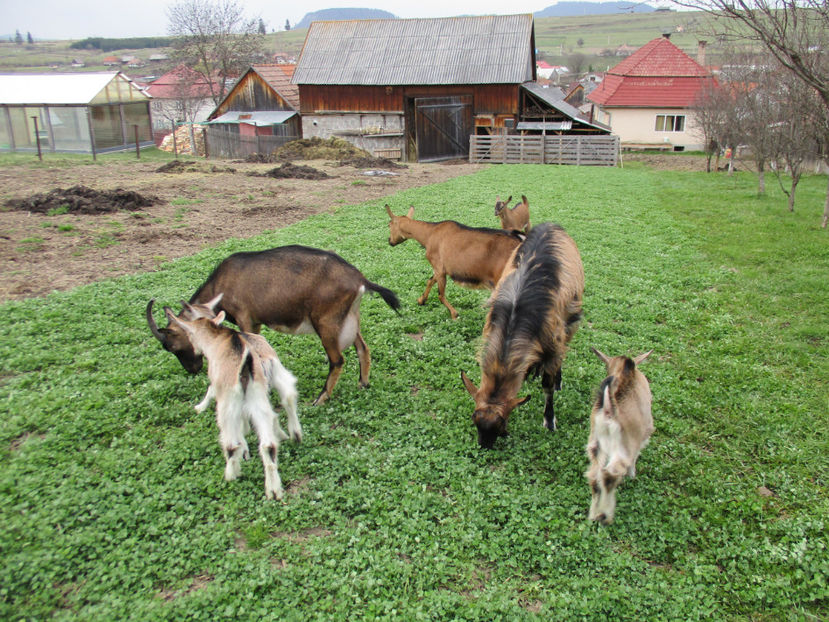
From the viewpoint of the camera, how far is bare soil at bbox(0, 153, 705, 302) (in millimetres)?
9719

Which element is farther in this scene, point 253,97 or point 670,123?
point 670,123

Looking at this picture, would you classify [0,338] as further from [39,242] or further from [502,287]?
[502,287]

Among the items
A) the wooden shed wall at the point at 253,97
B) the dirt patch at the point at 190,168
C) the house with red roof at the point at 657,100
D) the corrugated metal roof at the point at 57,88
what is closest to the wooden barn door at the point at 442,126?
the wooden shed wall at the point at 253,97

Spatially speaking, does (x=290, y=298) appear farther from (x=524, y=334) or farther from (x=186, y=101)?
(x=186, y=101)

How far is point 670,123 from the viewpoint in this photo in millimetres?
39938

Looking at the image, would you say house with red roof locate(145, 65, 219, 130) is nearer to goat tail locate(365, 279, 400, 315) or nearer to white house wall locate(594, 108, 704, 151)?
white house wall locate(594, 108, 704, 151)

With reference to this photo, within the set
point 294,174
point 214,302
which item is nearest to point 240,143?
point 294,174

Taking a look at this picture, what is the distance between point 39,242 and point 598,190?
53.3 ft

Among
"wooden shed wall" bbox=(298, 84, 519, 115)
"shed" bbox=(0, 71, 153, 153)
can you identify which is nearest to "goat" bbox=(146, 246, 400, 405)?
"shed" bbox=(0, 71, 153, 153)

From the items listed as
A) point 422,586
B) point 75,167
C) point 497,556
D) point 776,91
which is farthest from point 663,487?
point 75,167

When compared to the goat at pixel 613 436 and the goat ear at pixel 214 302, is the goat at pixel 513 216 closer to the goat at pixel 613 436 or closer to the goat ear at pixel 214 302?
the goat ear at pixel 214 302

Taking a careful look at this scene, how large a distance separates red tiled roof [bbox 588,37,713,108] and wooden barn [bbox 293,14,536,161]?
12093 mm

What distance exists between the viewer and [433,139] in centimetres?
3011

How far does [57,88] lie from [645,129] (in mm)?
37362
